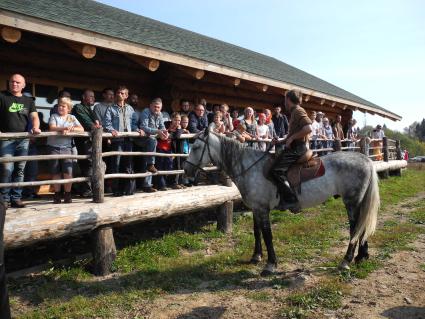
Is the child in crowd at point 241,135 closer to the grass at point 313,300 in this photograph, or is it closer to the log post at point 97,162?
the log post at point 97,162

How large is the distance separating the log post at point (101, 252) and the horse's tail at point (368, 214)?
3.82 metres

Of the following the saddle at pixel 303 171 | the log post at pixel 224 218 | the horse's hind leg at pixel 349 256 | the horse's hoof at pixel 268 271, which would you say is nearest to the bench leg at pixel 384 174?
the log post at pixel 224 218

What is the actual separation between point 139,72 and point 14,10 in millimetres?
4184

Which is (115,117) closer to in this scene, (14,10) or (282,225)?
(14,10)

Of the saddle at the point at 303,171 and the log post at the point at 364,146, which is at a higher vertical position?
the log post at the point at 364,146

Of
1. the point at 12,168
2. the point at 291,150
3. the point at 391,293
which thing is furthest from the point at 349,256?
the point at 12,168

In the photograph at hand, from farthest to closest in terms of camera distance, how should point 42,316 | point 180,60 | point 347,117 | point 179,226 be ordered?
1. point 347,117
2. point 179,226
3. point 180,60
4. point 42,316

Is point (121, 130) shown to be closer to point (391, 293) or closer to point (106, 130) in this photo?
point (106, 130)

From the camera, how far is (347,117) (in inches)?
780

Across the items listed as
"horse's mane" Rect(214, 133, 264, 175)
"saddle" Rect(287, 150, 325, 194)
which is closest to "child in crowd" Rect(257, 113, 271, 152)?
"horse's mane" Rect(214, 133, 264, 175)

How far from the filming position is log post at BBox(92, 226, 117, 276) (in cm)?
586

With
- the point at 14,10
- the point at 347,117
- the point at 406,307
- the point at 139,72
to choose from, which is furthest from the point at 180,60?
the point at 347,117

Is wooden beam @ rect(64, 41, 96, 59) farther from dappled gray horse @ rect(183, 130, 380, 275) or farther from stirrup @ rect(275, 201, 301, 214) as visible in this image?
→ stirrup @ rect(275, 201, 301, 214)

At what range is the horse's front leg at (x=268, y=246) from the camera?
5688 millimetres
